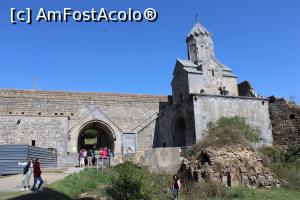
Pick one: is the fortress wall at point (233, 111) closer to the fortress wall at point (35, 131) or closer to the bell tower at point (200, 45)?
the bell tower at point (200, 45)

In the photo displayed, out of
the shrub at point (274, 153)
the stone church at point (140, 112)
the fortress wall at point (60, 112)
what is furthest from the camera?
the fortress wall at point (60, 112)

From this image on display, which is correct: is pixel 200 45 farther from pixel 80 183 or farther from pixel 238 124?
pixel 80 183

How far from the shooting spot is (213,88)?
28.2m

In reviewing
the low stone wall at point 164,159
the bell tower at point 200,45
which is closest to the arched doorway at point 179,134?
the bell tower at point 200,45

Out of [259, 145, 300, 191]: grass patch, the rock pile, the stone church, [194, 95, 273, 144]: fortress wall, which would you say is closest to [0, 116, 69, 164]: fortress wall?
the stone church

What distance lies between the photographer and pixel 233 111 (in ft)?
81.5

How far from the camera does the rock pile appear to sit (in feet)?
49.4

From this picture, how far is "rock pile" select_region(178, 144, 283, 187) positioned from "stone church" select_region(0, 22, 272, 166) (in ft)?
21.9

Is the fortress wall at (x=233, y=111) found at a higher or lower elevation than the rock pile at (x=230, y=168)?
higher

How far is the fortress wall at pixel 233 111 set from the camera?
23.7m

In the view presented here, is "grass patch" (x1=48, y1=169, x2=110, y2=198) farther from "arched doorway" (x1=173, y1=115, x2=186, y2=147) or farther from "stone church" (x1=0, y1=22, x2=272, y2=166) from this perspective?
"arched doorway" (x1=173, y1=115, x2=186, y2=147)

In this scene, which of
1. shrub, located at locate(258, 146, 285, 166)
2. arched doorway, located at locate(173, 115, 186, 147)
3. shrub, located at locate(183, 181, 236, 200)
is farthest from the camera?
arched doorway, located at locate(173, 115, 186, 147)

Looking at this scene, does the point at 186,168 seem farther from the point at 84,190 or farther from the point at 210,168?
the point at 84,190

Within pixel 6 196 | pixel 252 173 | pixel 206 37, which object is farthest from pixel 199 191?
pixel 206 37
